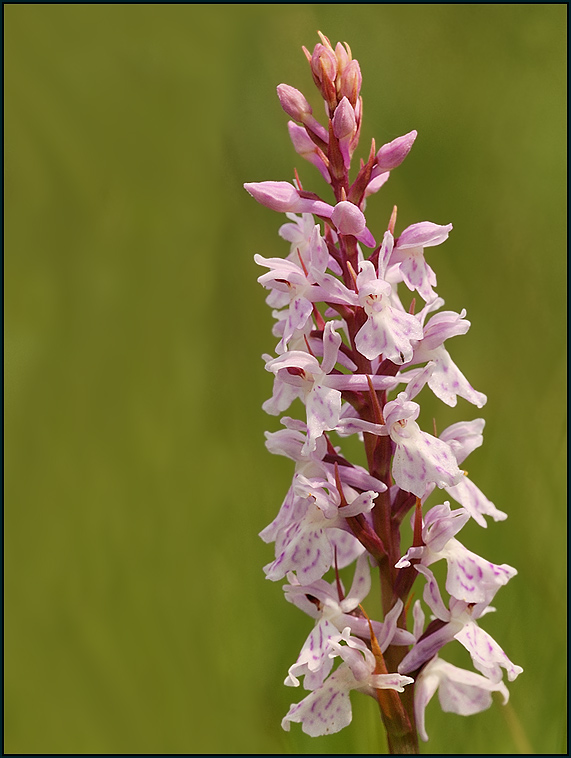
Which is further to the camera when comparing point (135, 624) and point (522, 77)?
point (522, 77)

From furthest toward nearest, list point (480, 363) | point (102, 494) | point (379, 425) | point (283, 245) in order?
point (283, 245) → point (480, 363) → point (102, 494) → point (379, 425)

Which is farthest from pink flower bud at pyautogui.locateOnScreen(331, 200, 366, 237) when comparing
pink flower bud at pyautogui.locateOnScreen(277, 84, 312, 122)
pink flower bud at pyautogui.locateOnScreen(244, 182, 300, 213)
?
pink flower bud at pyautogui.locateOnScreen(277, 84, 312, 122)

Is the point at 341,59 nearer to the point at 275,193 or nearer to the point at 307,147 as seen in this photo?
the point at 307,147

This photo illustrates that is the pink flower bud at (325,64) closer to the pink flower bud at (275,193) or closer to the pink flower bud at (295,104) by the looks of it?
the pink flower bud at (295,104)

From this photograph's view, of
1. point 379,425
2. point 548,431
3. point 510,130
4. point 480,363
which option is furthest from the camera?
point 510,130

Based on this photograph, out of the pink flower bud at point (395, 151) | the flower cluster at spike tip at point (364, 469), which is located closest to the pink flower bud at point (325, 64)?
the flower cluster at spike tip at point (364, 469)

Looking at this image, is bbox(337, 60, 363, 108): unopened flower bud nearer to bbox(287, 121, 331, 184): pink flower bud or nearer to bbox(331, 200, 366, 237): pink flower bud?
bbox(287, 121, 331, 184): pink flower bud

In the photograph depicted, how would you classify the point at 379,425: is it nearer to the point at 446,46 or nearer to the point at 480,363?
the point at 480,363

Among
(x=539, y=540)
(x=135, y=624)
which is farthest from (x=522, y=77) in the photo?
(x=135, y=624)

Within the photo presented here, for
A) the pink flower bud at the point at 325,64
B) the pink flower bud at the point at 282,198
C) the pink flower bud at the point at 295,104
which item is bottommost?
Result: the pink flower bud at the point at 282,198
